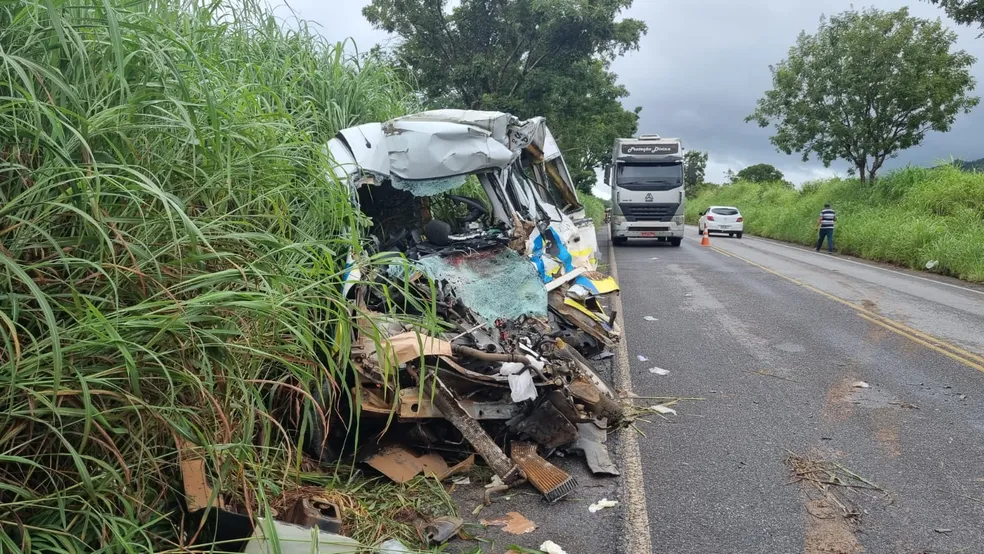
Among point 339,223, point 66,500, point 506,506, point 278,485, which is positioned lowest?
point 506,506

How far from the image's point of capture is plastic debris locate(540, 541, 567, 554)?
3084 millimetres

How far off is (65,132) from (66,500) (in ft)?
4.81

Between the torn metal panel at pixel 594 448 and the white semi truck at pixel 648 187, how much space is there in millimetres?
16379

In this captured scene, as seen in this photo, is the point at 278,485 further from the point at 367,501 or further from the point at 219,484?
the point at 219,484

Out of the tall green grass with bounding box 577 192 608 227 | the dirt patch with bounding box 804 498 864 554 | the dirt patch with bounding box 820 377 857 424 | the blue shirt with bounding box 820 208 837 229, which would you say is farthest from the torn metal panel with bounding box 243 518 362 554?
the tall green grass with bounding box 577 192 608 227

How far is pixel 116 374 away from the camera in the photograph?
2424mm


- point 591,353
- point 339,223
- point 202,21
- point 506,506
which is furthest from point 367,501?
point 202,21

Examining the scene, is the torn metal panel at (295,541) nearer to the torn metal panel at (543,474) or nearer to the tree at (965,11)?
the torn metal panel at (543,474)

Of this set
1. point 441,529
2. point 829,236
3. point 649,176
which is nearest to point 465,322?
point 441,529

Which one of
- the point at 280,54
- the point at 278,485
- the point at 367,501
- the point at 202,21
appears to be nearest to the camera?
the point at 278,485

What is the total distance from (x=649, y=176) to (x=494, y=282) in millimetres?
16105

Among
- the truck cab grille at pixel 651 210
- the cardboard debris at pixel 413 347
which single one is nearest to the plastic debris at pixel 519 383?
the cardboard debris at pixel 413 347

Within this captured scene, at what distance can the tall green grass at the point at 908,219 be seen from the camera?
1503 cm

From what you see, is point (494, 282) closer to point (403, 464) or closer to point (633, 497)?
point (403, 464)
